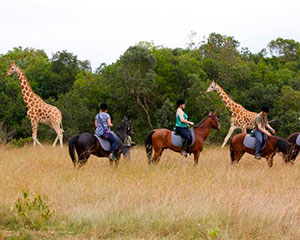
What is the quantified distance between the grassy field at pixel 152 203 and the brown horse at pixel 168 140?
1435 mm

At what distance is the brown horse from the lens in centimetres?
1251

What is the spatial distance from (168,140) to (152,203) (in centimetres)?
538

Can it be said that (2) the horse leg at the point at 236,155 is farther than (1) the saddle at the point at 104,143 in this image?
Yes

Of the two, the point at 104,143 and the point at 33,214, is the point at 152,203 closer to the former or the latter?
the point at 33,214

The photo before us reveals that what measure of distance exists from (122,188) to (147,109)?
728 inches

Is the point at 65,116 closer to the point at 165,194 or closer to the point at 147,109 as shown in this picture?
the point at 147,109

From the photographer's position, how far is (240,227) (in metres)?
6.12

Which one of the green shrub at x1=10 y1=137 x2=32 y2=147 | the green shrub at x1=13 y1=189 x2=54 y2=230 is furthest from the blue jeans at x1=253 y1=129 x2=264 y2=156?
the green shrub at x1=10 y1=137 x2=32 y2=147

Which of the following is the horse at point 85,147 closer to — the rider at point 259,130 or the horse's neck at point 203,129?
the horse's neck at point 203,129

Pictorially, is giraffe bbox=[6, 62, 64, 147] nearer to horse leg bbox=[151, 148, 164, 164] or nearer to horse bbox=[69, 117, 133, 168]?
horse leg bbox=[151, 148, 164, 164]

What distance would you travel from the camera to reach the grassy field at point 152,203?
6137 mm

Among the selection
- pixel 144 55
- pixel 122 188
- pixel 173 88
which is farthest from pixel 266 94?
pixel 122 188

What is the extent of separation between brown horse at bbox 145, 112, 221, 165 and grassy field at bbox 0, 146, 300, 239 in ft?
4.71

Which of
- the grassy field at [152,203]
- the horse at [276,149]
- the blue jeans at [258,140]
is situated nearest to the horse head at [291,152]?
the horse at [276,149]
